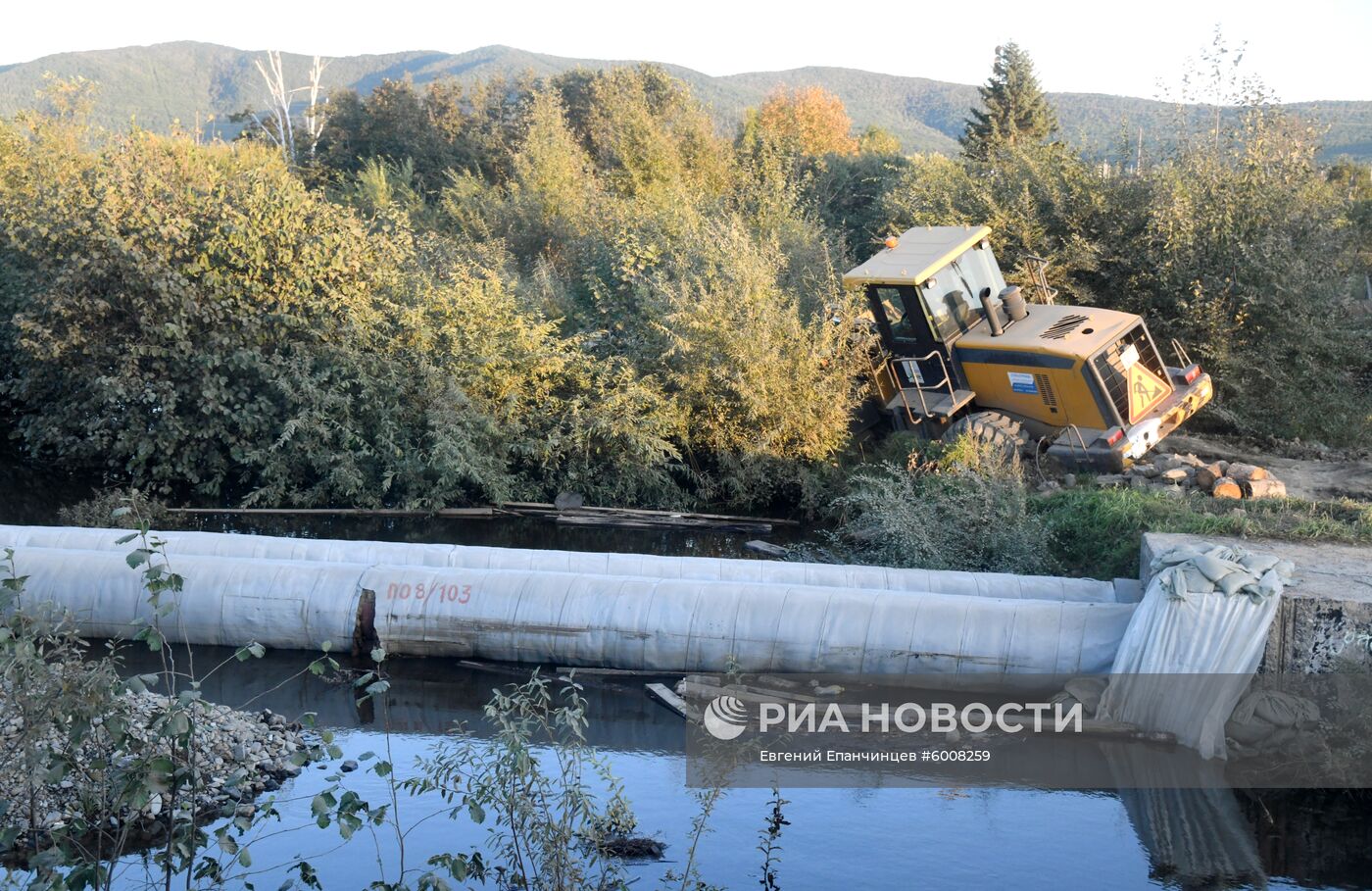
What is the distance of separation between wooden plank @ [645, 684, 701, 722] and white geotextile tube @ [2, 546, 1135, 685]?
0.32 meters

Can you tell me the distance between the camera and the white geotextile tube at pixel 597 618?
30.0 ft

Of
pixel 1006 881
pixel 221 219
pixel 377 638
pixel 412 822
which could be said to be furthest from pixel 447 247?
pixel 1006 881

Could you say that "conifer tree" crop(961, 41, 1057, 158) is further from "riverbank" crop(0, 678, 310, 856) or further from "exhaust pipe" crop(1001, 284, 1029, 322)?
"riverbank" crop(0, 678, 310, 856)

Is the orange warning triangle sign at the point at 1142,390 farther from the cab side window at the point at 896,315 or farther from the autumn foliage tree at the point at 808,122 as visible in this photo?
the autumn foliage tree at the point at 808,122

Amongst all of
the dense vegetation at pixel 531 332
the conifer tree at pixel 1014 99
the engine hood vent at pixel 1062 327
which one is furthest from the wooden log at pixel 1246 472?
the conifer tree at pixel 1014 99

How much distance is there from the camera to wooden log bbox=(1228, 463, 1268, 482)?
40.9 feet

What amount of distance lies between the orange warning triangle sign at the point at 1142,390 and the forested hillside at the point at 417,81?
6611 cm

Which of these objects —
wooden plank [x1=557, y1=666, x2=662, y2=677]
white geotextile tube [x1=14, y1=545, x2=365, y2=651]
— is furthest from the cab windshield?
white geotextile tube [x1=14, y1=545, x2=365, y2=651]

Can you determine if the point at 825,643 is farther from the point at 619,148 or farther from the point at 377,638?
the point at 619,148

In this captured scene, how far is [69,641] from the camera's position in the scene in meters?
5.88

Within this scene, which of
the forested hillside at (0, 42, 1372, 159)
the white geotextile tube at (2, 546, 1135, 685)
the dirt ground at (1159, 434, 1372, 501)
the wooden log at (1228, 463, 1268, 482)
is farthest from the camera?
the forested hillside at (0, 42, 1372, 159)

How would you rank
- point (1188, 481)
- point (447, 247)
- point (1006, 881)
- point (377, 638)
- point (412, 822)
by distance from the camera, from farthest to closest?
point (447, 247) < point (1188, 481) < point (377, 638) < point (412, 822) < point (1006, 881)

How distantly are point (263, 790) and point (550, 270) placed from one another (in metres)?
13.4

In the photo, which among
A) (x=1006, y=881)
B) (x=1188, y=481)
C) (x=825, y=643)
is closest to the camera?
(x=1006, y=881)
